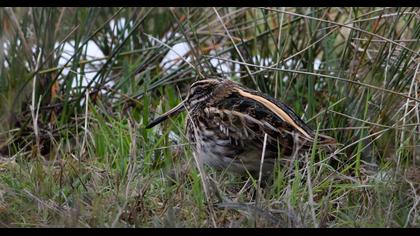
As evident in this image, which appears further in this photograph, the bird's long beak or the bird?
the bird's long beak

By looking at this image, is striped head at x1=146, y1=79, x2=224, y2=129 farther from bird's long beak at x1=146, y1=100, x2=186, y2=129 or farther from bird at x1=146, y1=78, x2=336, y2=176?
bird at x1=146, y1=78, x2=336, y2=176

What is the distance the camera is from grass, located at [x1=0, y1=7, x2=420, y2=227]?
4105 mm

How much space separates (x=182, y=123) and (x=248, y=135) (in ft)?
2.85

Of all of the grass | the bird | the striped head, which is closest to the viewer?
the grass

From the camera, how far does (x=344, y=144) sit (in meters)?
5.11

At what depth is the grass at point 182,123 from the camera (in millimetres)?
4105

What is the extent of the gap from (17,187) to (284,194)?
1.25 metres

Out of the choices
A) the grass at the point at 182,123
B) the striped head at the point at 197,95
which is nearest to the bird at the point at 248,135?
the grass at the point at 182,123

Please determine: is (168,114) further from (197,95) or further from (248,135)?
(248,135)

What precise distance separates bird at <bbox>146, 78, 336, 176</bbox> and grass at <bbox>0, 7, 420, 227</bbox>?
0.09 m

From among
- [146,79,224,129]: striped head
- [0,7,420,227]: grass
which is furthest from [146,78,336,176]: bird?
[146,79,224,129]: striped head

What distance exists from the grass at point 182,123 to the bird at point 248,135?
0.09 metres

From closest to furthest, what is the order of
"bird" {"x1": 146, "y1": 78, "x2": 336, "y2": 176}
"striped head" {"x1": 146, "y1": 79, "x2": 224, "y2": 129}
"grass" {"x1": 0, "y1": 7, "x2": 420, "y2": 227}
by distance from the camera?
1. "grass" {"x1": 0, "y1": 7, "x2": 420, "y2": 227}
2. "bird" {"x1": 146, "y1": 78, "x2": 336, "y2": 176}
3. "striped head" {"x1": 146, "y1": 79, "x2": 224, "y2": 129}
